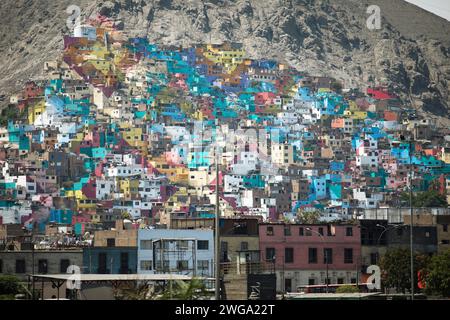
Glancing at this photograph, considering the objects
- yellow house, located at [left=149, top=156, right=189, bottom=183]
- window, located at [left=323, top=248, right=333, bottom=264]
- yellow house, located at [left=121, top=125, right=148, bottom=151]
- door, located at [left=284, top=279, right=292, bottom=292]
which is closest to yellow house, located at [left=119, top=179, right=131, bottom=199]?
yellow house, located at [left=149, top=156, right=189, bottom=183]

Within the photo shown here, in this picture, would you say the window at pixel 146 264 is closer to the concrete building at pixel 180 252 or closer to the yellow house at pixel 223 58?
the concrete building at pixel 180 252

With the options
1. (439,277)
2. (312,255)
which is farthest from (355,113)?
(439,277)

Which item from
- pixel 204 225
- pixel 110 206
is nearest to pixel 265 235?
pixel 204 225

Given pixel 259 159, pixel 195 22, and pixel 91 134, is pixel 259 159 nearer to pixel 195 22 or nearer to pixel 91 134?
pixel 91 134

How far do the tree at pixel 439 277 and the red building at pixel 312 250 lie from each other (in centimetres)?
763

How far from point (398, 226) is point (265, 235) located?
4980 millimetres

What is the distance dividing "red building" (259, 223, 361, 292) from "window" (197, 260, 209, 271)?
175 inches

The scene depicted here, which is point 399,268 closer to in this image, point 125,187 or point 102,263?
point 102,263

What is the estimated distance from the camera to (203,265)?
3591 cm

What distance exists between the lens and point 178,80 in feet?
579

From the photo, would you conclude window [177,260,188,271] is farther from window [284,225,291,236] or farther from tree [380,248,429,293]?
window [284,225,291,236]

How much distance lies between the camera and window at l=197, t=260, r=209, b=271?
35.3 m

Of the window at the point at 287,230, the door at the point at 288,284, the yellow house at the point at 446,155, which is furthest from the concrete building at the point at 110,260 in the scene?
the yellow house at the point at 446,155

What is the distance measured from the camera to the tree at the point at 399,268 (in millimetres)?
36000
